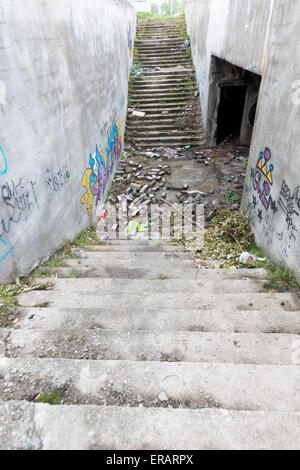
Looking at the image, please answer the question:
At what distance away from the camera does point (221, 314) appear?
117 inches

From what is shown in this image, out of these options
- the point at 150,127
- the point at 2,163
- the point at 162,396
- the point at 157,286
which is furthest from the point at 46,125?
the point at 150,127

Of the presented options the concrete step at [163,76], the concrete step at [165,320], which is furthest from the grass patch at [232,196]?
the concrete step at [163,76]

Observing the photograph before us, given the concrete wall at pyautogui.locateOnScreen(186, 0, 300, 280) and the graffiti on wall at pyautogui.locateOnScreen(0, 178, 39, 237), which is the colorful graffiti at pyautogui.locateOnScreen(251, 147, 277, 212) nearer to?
the concrete wall at pyautogui.locateOnScreen(186, 0, 300, 280)

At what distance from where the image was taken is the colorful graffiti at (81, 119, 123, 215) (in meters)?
5.83

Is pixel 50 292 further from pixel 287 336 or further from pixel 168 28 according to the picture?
pixel 168 28

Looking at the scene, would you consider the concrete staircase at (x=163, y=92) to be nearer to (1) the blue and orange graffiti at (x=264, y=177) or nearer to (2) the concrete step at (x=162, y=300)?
(1) the blue and orange graffiti at (x=264, y=177)

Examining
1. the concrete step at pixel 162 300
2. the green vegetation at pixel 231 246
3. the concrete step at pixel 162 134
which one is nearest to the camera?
the concrete step at pixel 162 300

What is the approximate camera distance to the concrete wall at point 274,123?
3518 millimetres

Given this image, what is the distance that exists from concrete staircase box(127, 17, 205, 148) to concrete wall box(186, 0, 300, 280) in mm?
4929

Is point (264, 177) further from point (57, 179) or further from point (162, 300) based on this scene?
point (57, 179)

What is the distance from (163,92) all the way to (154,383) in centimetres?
1228

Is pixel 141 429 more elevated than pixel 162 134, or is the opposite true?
pixel 141 429

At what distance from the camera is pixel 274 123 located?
161 inches

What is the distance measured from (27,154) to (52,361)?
2358 mm
